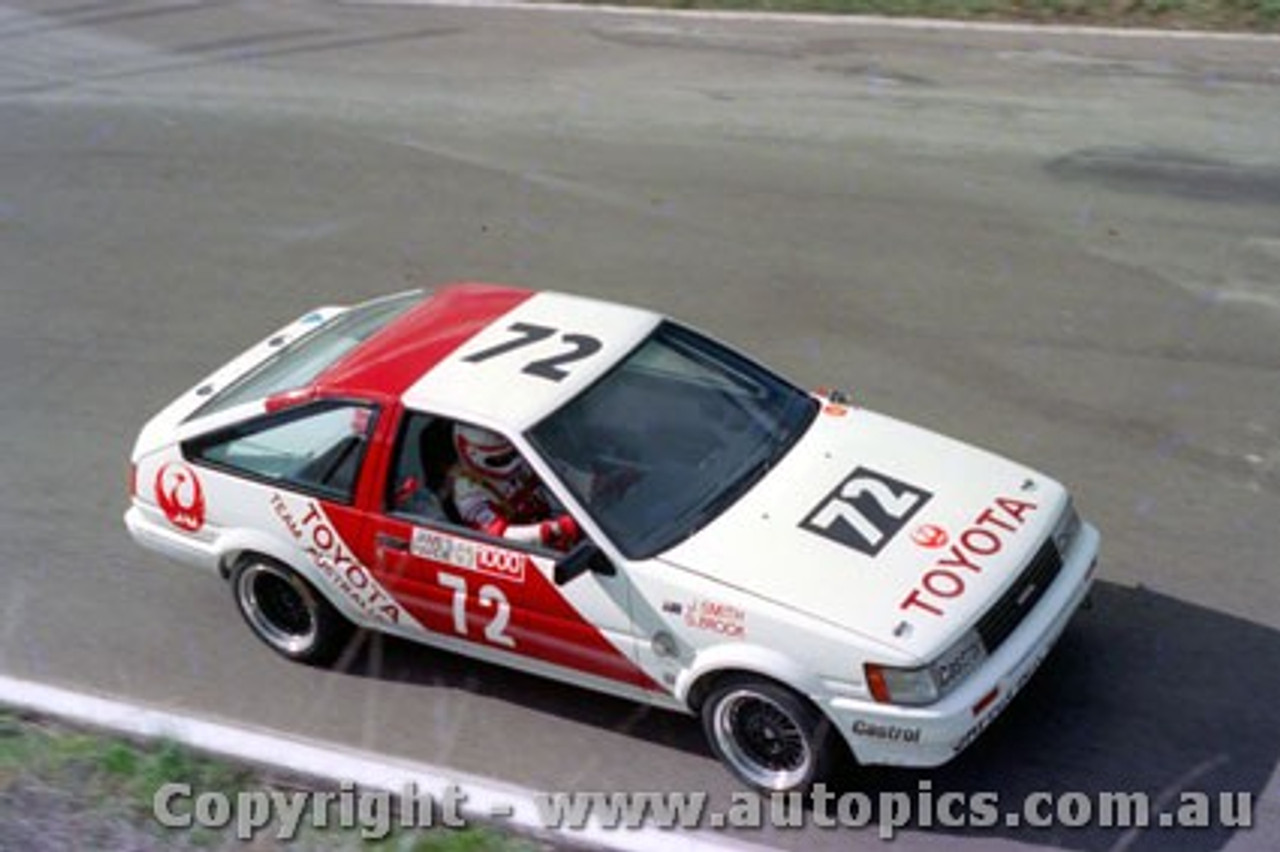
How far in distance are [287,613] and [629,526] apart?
1953mm

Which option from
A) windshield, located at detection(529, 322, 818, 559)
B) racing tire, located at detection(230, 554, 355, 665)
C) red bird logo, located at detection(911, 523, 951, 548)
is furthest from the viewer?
racing tire, located at detection(230, 554, 355, 665)

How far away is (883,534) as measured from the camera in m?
7.10

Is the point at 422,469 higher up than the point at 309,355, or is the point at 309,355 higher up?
the point at 309,355

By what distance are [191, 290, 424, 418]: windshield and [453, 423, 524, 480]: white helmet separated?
0.93m

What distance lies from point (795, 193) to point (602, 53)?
4290 millimetres

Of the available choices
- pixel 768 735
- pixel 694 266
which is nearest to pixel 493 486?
pixel 768 735

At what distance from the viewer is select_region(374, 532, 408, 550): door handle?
7492 millimetres

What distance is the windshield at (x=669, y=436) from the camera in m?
7.20

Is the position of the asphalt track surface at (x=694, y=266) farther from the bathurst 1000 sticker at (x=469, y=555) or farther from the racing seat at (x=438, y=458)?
the racing seat at (x=438, y=458)

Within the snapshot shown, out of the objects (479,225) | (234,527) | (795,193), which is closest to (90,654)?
(234,527)

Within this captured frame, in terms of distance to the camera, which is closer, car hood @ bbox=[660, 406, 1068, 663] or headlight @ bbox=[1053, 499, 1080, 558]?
car hood @ bbox=[660, 406, 1068, 663]

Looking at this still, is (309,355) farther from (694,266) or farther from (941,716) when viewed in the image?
(694,266)

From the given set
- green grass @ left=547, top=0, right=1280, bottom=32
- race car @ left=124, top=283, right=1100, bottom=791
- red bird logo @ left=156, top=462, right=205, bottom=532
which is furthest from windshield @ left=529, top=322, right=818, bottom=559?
green grass @ left=547, top=0, right=1280, bottom=32

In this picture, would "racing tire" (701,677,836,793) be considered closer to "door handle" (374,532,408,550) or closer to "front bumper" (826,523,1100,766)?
"front bumper" (826,523,1100,766)
